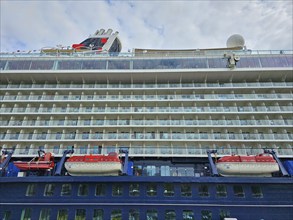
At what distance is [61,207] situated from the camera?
1647cm

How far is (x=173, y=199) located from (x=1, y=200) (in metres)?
14.7

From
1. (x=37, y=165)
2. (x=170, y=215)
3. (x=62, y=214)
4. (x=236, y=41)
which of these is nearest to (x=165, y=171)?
(x=170, y=215)

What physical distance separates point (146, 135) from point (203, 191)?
25.9 ft

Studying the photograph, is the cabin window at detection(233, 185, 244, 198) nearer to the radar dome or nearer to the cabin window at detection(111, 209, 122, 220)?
the cabin window at detection(111, 209, 122, 220)

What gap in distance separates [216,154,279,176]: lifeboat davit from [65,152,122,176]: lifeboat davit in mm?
9207

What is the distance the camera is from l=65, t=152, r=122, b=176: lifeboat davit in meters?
17.0

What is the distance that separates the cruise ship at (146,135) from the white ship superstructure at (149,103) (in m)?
0.12

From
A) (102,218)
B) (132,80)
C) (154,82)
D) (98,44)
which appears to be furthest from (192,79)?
(98,44)

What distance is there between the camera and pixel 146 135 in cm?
2133

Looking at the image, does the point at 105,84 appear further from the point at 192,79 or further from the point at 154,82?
the point at 192,79

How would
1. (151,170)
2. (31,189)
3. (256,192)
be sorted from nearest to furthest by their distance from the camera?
1. (256,192)
2. (31,189)
3. (151,170)

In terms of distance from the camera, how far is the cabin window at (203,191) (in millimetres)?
16562

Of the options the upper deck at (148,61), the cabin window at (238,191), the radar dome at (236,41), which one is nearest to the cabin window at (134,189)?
the cabin window at (238,191)

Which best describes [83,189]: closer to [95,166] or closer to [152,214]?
[95,166]
